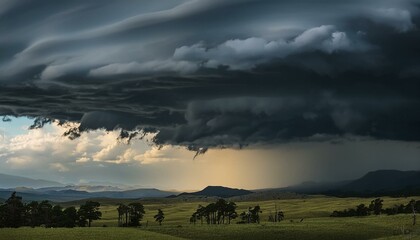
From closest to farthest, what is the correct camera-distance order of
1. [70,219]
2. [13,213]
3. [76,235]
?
[76,235], [13,213], [70,219]

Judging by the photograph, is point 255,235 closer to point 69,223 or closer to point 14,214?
point 69,223

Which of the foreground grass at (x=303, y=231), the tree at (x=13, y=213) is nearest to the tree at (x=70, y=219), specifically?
the tree at (x=13, y=213)

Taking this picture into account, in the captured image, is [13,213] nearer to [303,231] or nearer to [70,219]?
[70,219]

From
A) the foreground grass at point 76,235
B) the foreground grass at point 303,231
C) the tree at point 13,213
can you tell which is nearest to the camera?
the foreground grass at point 76,235

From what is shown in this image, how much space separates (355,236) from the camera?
13388cm

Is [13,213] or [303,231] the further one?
[13,213]

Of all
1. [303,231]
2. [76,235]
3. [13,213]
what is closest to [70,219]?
[13,213]

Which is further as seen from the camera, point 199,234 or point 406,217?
point 406,217

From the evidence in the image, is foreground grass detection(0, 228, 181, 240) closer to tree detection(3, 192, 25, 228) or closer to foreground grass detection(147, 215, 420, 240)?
foreground grass detection(147, 215, 420, 240)

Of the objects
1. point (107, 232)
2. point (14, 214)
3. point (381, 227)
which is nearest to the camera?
point (107, 232)

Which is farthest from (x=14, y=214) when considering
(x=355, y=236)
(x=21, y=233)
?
(x=355, y=236)

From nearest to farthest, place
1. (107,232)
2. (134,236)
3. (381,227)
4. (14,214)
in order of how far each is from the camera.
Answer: (134,236) < (107,232) < (381,227) < (14,214)

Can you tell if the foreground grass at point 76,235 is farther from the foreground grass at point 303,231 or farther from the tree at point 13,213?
the tree at point 13,213

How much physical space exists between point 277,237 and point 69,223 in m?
95.5
